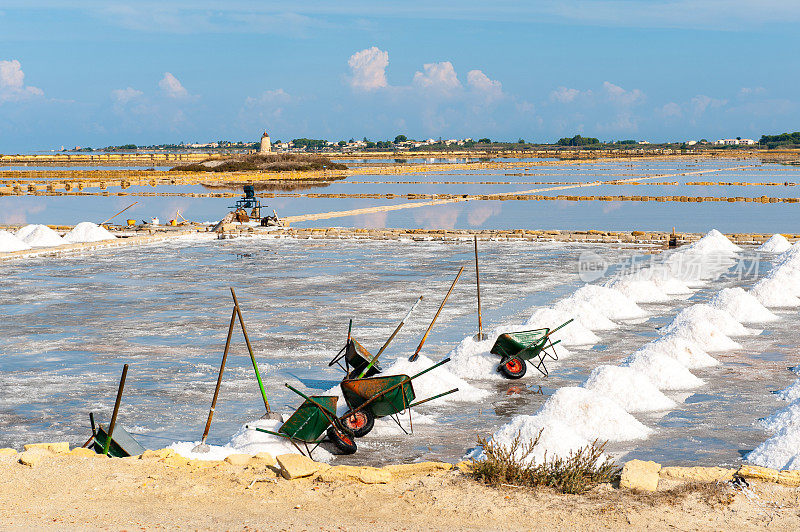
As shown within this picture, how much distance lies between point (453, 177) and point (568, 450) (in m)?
65.1

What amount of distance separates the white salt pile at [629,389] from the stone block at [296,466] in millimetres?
3503

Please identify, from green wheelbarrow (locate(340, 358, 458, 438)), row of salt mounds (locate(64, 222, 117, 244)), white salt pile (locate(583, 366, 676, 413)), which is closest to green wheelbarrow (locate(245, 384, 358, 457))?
green wheelbarrow (locate(340, 358, 458, 438))

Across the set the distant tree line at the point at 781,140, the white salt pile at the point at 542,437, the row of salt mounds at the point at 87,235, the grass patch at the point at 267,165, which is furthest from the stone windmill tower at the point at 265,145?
the distant tree line at the point at 781,140

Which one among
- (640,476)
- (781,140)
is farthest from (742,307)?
(781,140)

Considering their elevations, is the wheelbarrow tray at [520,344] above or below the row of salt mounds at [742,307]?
above

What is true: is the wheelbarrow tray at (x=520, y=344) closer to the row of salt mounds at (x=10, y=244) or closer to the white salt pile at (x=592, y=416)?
the white salt pile at (x=592, y=416)

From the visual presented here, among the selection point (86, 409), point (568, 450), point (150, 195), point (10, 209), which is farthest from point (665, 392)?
point (150, 195)

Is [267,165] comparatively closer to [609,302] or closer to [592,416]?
[609,302]

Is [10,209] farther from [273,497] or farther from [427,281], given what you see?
[273,497]

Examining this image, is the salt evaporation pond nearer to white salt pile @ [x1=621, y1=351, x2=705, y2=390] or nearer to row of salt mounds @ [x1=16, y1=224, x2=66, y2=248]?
white salt pile @ [x1=621, y1=351, x2=705, y2=390]

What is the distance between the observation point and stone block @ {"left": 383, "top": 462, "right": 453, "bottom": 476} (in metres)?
6.84

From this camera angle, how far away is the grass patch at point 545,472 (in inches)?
248

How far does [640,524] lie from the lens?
5723 mm

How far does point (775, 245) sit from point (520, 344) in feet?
50.4
